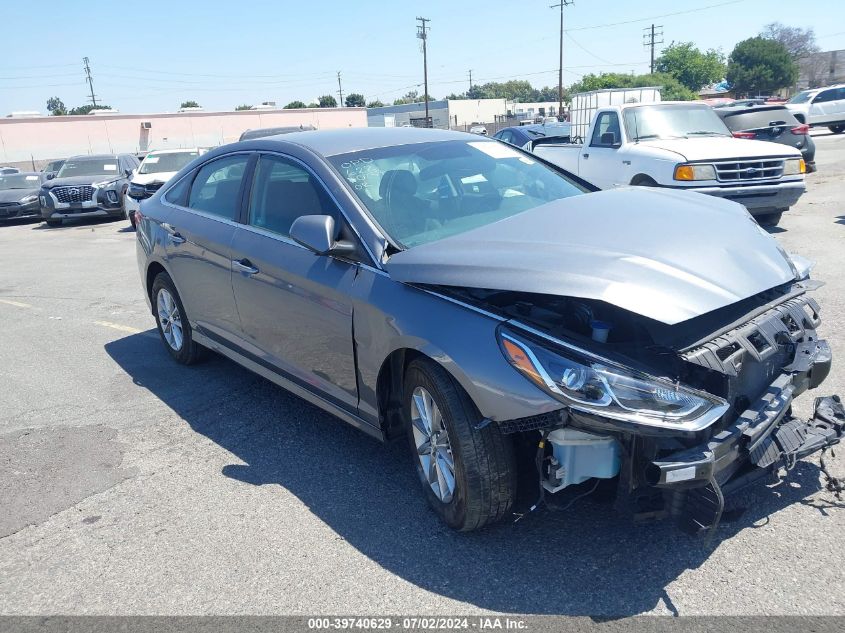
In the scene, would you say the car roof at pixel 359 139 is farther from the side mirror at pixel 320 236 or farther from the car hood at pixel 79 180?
the car hood at pixel 79 180

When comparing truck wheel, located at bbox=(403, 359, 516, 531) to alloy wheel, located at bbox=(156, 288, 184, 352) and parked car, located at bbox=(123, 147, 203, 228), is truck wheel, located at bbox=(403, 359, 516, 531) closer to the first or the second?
alloy wheel, located at bbox=(156, 288, 184, 352)

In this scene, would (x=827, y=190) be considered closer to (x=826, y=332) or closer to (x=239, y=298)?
(x=826, y=332)

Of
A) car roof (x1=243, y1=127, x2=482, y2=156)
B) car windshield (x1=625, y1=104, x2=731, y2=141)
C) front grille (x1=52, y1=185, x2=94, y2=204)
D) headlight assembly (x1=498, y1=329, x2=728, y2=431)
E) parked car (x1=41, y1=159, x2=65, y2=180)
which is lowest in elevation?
front grille (x1=52, y1=185, x2=94, y2=204)

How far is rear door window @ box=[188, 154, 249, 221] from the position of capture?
484 centimetres

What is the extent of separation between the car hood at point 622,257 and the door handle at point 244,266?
1274 mm

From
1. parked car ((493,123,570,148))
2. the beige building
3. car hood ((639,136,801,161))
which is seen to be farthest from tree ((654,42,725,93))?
car hood ((639,136,801,161))

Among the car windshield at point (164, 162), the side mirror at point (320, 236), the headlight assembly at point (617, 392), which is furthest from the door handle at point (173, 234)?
the car windshield at point (164, 162)

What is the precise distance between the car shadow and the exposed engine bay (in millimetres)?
327

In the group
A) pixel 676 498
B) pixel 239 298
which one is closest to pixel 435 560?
pixel 676 498

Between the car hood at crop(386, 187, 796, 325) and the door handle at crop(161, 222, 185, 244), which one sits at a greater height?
the car hood at crop(386, 187, 796, 325)

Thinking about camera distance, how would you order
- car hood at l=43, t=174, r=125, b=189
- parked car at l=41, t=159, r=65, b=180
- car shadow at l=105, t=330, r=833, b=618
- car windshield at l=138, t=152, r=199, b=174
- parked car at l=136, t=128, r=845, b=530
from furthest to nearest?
parked car at l=41, t=159, r=65, b=180 → car hood at l=43, t=174, r=125, b=189 → car windshield at l=138, t=152, r=199, b=174 → car shadow at l=105, t=330, r=833, b=618 → parked car at l=136, t=128, r=845, b=530

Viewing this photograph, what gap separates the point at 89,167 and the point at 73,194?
1755 mm

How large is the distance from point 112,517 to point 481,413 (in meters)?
2.08

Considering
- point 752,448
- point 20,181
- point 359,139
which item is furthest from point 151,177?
point 752,448
